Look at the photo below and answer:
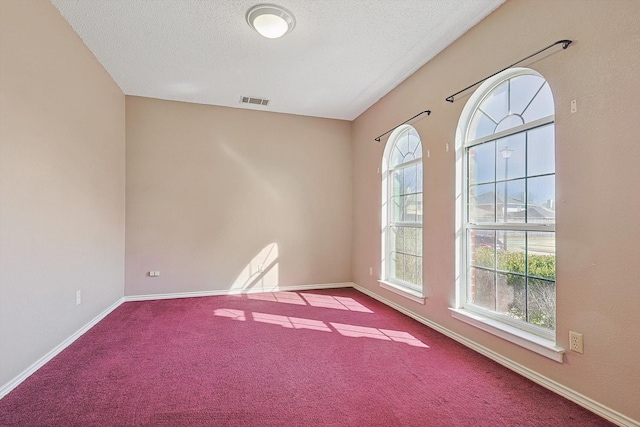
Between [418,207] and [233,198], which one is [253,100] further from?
[418,207]

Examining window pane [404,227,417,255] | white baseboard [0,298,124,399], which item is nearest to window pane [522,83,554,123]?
window pane [404,227,417,255]

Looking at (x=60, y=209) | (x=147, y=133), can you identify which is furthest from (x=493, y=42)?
(x=147, y=133)

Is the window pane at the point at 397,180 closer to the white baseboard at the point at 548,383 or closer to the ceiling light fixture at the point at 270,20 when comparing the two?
the white baseboard at the point at 548,383

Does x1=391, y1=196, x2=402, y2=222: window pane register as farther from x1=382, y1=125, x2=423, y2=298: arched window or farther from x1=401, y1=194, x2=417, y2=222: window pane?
x1=401, y1=194, x2=417, y2=222: window pane

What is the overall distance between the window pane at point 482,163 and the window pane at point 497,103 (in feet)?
0.77

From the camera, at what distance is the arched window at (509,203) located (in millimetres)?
2277

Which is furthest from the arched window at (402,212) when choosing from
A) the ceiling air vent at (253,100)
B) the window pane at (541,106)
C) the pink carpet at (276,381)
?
the ceiling air vent at (253,100)

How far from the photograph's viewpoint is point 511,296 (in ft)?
8.32

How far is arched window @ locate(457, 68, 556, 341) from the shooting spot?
2277 millimetres

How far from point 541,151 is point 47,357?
13.5 ft

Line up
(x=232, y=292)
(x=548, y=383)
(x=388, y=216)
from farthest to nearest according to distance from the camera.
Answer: (x=232, y=292), (x=388, y=216), (x=548, y=383)

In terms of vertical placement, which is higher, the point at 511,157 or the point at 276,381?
the point at 511,157

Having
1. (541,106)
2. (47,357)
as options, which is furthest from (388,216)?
(47,357)

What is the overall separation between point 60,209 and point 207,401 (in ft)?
6.67
